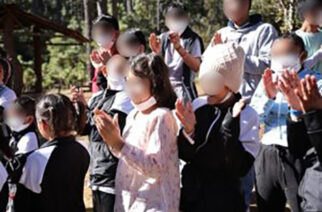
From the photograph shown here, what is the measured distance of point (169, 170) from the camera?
9.30ft

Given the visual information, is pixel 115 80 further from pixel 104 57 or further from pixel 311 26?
pixel 311 26

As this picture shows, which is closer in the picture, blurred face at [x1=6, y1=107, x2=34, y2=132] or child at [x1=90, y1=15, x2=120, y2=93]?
blurred face at [x1=6, y1=107, x2=34, y2=132]

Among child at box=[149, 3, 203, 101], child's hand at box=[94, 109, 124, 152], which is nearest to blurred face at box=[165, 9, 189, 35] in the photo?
child at box=[149, 3, 203, 101]

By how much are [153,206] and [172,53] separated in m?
2.08

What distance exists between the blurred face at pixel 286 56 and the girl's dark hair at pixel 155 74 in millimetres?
729

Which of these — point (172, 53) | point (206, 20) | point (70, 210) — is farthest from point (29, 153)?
point (206, 20)

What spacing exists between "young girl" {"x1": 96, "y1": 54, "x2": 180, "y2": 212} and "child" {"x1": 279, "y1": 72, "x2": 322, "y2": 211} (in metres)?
0.69

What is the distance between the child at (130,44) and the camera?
382cm

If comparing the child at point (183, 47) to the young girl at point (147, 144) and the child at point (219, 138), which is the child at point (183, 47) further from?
the child at point (219, 138)

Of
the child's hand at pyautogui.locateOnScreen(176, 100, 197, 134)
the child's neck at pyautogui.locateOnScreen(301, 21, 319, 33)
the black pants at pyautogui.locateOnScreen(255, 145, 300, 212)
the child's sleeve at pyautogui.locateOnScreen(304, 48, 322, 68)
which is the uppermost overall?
the child's neck at pyautogui.locateOnScreen(301, 21, 319, 33)

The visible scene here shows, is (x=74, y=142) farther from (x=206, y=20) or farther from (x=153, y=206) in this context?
(x=206, y=20)

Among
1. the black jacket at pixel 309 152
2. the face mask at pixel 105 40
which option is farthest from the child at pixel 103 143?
the black jacket at pixel 309 152

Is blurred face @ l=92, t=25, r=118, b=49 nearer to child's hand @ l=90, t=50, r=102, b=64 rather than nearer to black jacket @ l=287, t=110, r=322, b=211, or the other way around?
child's hand @ l=90, t=50, r=102, b=64

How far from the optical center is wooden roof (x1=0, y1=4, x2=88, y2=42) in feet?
57.3
